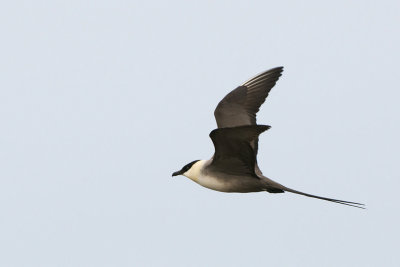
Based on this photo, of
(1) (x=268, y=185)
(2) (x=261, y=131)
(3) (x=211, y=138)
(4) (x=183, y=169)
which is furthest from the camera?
(4) (x=183, y=169)

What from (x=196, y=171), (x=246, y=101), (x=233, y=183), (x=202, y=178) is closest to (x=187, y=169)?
(x=196, y=171)

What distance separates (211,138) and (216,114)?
6.78 feet

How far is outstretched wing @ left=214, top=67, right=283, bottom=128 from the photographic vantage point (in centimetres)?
1111

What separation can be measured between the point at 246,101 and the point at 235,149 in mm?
2052

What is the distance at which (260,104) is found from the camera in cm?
1133

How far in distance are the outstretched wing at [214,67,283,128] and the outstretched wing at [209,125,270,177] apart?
128cm

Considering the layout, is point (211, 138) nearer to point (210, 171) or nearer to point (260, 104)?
point (210, 171)

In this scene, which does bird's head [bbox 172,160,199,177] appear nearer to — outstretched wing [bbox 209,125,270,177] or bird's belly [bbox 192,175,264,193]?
bird's belly [bbox 192,175,264,193]

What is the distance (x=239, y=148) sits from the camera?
9.37 metres

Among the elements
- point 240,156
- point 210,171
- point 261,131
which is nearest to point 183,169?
point 210,171

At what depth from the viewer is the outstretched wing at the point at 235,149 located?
8758 mm

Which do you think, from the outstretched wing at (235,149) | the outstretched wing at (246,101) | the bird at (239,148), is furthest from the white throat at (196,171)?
the outstretched wing at (246,101)

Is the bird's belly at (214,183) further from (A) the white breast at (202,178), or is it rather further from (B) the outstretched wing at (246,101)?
(B) the outstretched wing at (246,101)

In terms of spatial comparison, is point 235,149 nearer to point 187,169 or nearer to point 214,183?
point 214,183
